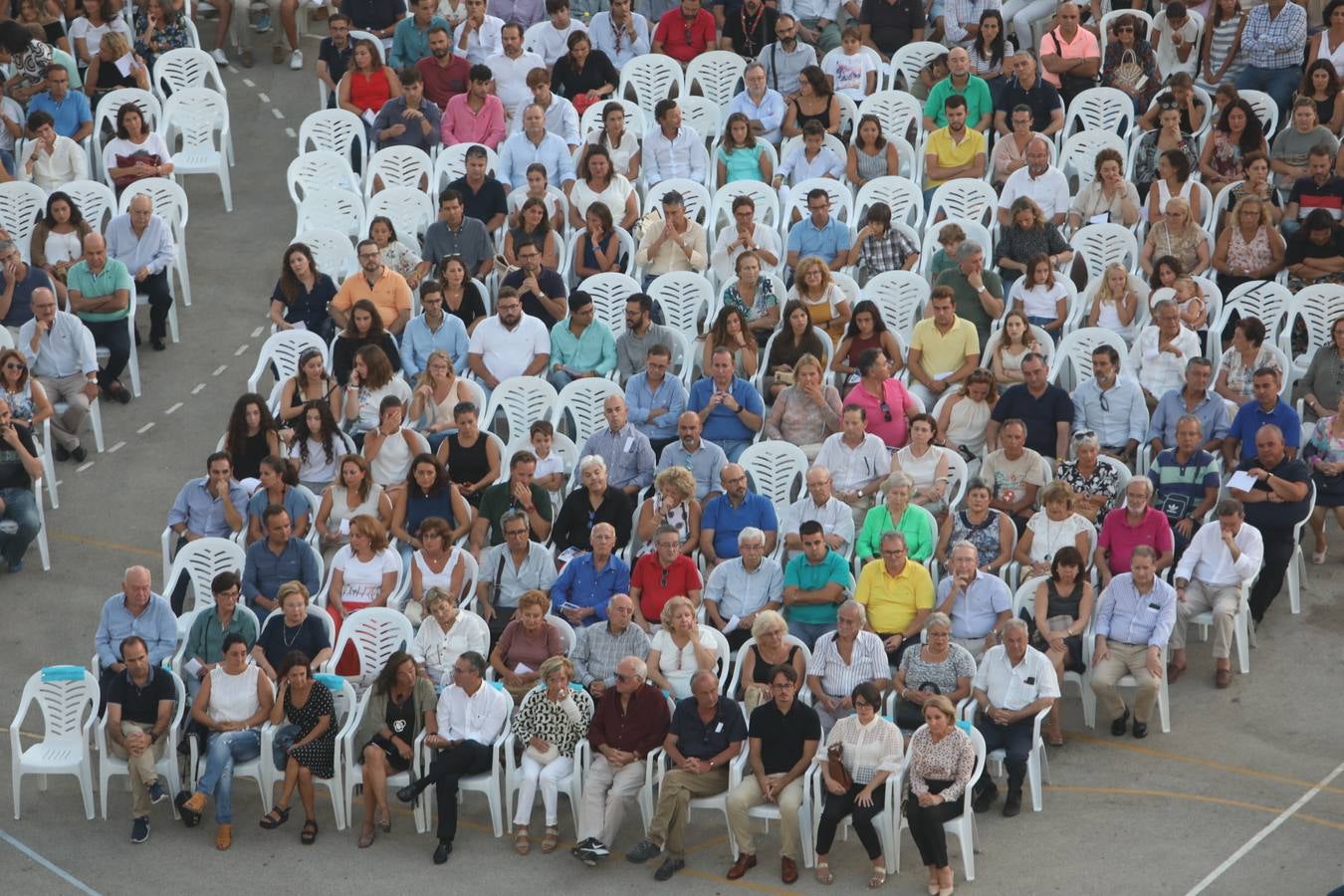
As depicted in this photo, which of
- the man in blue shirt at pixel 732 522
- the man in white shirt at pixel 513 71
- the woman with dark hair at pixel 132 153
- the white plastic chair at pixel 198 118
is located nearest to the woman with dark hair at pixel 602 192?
the man in white shirt at pixel 513 71

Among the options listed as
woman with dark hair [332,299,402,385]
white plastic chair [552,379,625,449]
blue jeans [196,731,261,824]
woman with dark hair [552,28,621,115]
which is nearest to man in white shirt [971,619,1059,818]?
white plastic chair [552,379,625,449]

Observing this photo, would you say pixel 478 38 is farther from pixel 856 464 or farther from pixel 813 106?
pixel 856 464

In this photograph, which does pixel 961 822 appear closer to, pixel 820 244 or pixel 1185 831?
pixel 1185 831

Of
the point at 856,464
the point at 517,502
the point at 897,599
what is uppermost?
the point at 856,464

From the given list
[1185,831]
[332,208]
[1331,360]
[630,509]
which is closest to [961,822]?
[1185,831]

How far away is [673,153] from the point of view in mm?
16391

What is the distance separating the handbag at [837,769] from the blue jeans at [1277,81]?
7.14 meters

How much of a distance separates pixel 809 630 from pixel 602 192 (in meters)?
4.43

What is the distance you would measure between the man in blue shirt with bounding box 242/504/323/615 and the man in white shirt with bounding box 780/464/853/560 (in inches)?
103

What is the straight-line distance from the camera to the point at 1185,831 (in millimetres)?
11648

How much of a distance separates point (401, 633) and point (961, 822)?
3.22 meters

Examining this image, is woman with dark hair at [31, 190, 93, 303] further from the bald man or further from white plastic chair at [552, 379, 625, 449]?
white plastic chair at [552, 379, 625, 449]

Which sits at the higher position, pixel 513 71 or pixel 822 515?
pixel 513 71

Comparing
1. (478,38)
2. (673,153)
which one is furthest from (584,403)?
(478,38)
